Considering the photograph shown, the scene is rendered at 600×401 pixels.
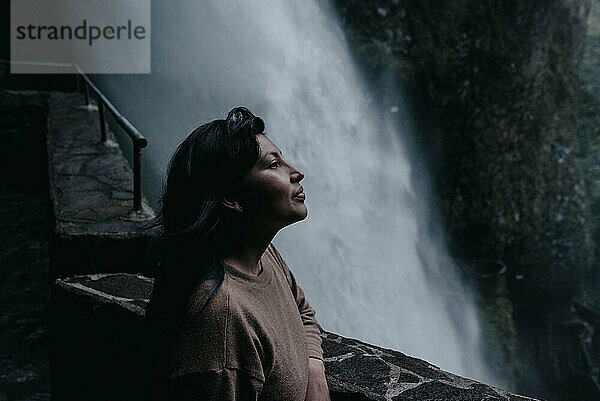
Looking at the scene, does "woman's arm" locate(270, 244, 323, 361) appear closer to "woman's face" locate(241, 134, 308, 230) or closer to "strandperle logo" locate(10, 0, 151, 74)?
"woman's face" locate(241, 134, 308, 230)

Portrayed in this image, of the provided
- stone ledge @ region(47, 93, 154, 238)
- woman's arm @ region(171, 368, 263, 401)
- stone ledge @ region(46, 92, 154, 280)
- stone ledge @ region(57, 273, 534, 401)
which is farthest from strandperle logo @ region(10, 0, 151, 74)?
woman's arm @ region(171, 368, 263, 401)

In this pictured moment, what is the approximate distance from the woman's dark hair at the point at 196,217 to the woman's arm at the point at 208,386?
6 cm

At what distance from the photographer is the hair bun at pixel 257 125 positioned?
1.21 metres

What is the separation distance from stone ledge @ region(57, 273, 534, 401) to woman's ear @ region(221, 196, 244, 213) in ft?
2.56

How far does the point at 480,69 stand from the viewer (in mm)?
10930

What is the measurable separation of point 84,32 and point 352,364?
684 centimetres

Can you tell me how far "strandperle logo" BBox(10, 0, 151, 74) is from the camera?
6.90 meters

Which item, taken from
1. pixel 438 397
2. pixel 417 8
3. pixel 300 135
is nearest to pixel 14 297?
pixel 438 397

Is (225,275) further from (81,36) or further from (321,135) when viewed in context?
(81,36)

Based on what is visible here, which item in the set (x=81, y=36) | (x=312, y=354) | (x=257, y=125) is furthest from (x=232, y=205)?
(x=81, y=36)

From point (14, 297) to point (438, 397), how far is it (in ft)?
9.74

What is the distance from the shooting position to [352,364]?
6.33ft

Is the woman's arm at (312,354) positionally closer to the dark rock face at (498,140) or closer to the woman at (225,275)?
the woman at (225,275)

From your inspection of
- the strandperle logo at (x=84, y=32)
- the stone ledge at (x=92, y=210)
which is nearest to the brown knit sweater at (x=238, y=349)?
the stone ledge at (x=92, y=210)
